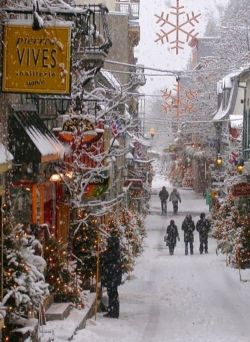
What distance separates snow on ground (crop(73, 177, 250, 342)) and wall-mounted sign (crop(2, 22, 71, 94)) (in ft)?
14.9

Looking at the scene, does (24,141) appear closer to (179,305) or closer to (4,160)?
(4,160)

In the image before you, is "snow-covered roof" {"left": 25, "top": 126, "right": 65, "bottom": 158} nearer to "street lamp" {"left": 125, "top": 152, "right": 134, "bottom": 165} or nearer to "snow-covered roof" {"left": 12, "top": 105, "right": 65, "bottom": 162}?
"snow-covered roof" {"left": 12, "top": 105, "right": 65, "bottom": 162}

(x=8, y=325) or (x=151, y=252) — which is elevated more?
(x=8, y=325)

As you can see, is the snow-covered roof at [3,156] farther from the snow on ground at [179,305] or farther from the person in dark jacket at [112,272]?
the person in dark jacket at [112,272]

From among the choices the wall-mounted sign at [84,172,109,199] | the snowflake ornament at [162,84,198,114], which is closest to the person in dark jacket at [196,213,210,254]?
the snowflake ornament at [162,84,198,114]

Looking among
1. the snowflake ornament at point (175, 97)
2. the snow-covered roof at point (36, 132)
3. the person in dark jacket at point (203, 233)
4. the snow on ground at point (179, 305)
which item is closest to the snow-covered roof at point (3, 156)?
the snow-covered roof at point (36, 132)

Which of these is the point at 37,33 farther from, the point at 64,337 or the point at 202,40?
the point at 202,40

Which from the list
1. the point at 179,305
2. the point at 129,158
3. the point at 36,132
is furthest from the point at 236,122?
the point at 36,132

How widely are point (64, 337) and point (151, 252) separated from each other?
27.0m

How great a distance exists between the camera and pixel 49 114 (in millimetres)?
21109

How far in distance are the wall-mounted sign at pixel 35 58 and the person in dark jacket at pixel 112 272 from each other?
22.8ft

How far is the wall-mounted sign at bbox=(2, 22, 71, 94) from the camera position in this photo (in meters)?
12.2

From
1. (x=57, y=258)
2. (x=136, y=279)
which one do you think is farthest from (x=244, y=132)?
(x=57, y=258)

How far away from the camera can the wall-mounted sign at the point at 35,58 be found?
12.2 m
